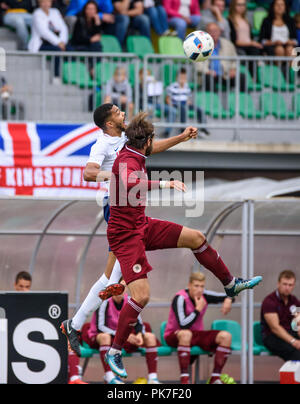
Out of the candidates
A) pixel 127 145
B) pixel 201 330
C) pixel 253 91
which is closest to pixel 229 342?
pixel 201 330

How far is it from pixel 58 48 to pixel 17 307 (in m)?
7.15

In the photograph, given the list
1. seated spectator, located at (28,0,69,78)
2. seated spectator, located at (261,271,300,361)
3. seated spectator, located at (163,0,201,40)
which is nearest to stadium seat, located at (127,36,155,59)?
seated spectator, located at (163,0,201,40)

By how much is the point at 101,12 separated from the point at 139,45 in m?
0.88

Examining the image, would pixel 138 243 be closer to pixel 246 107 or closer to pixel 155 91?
pixel 155 91

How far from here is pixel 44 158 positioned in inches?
517

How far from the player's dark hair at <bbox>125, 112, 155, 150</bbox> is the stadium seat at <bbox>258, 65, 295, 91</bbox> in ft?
24.2

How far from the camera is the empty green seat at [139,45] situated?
16219 millimetres

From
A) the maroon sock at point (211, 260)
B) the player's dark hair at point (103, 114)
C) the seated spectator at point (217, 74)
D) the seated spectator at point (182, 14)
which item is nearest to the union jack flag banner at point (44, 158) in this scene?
the seated spectator at point (217, 74)

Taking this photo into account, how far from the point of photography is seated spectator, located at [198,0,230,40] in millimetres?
16781

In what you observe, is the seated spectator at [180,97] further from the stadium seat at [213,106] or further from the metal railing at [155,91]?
the stadium seat at [213,106]

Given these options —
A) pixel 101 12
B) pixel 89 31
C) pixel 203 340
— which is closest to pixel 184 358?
pixel 203 340

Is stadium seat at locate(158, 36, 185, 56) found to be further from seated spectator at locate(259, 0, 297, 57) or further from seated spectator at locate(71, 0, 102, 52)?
seated spectator at locate(259, 0, 297, 57)

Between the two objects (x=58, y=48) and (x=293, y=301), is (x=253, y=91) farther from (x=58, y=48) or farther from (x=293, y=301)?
(x=293, y=301)

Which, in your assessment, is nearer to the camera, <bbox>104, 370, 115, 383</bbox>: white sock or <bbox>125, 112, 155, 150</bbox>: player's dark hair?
<bbox>125, 112, 155, 150</bbox>: player's dark hair
